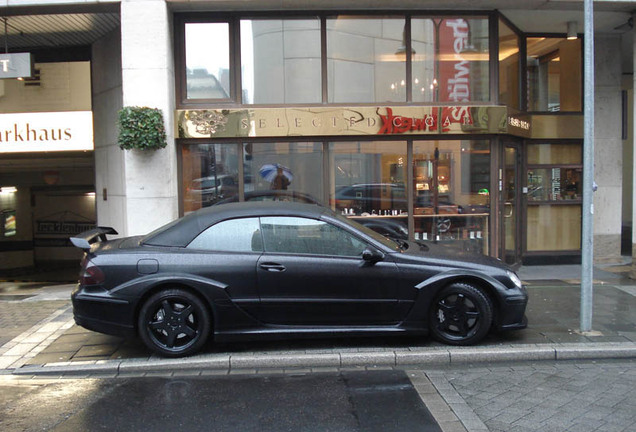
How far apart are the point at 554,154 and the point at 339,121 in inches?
182

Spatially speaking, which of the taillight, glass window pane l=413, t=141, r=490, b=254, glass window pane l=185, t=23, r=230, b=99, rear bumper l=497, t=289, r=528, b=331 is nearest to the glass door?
glass window pane l=413, t=141, r=490, b=254

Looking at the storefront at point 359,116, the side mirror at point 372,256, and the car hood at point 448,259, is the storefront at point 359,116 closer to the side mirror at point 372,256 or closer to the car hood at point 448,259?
the car hood at point 448,259

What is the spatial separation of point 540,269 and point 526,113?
3.00 m

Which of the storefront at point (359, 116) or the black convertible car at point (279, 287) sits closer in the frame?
the black convertible car at point (279, 287)

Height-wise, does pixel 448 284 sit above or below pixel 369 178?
Result: below

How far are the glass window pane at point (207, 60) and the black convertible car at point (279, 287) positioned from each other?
13.5 feet

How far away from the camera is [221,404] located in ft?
14.3

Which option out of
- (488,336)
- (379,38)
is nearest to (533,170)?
(379,38)

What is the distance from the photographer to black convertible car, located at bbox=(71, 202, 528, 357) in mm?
5324

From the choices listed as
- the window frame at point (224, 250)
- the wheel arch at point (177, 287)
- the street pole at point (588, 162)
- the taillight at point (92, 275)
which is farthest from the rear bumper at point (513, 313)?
the taillight at point (92, 275)

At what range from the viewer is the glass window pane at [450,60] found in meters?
9.30

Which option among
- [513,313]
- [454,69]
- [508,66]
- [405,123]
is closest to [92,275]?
[513,313]

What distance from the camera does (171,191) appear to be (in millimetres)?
8641

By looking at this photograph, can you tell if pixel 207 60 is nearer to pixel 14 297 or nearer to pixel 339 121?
pixel 339 121
